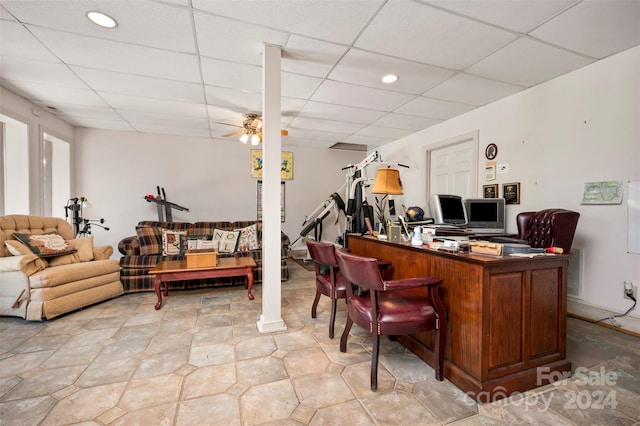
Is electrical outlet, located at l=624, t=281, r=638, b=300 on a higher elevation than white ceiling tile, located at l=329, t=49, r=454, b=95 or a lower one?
lower

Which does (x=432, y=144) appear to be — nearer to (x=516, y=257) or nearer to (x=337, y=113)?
(x=337, y=113)

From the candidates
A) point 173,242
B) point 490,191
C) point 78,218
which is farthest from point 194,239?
point 490,191

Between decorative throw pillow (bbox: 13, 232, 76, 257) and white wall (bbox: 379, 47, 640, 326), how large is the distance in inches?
209

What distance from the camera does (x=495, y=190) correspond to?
138 inches

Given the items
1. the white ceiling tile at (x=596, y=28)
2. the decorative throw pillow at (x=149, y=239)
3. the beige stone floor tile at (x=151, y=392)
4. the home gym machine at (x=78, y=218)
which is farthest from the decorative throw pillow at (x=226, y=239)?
the white ceiling tile at (x=596, y=28)

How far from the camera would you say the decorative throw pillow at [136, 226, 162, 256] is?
3795 millimetres

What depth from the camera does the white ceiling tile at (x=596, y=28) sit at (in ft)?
6.09

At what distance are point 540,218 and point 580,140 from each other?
0.97m

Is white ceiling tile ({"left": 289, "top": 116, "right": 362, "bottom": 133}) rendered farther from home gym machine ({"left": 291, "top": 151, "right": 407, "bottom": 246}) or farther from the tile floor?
the tile floor

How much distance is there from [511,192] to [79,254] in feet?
17.4

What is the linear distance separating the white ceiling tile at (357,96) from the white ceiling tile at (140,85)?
1500mm

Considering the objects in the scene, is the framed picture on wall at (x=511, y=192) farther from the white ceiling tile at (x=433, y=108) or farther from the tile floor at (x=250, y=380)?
the tile floor at (x=250, y=380)

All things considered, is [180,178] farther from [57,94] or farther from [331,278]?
[331,278]

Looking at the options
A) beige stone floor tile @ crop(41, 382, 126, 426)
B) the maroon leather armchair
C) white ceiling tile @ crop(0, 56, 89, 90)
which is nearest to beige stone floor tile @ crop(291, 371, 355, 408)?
beige stone floor tile @ crop(41, 382, 126, 426)
